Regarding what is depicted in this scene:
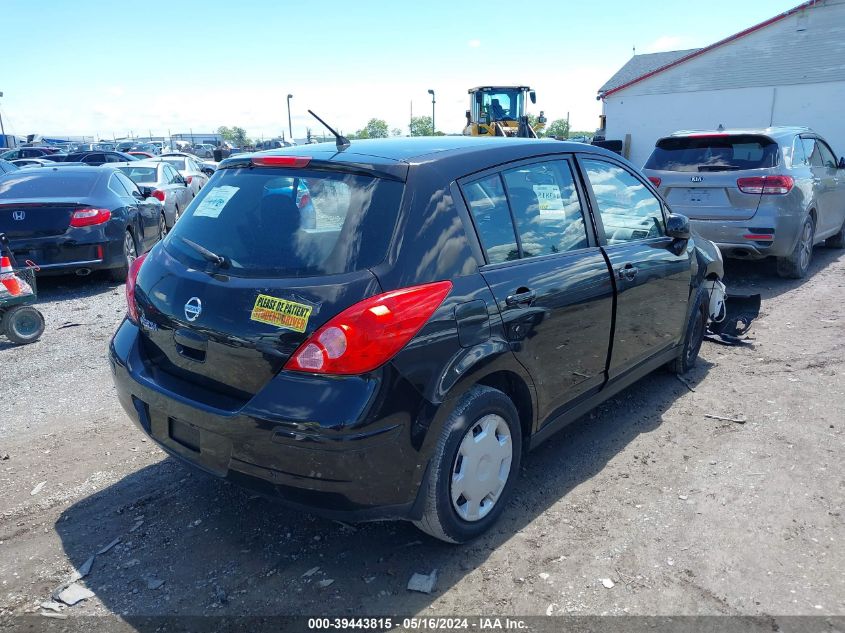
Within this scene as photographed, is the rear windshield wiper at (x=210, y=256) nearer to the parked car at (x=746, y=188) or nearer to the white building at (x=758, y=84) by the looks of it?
the parked car at (x=746, y=188)

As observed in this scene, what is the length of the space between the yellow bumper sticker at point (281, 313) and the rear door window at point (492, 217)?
36.7 inches

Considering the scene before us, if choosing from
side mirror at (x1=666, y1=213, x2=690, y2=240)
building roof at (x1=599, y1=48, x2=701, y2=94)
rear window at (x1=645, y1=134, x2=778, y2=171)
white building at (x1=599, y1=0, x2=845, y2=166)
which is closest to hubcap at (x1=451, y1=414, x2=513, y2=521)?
side mirror at (x1=666, y1=213, x2=690, y2=240)

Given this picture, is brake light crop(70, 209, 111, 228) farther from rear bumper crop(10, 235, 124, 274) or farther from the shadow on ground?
the shadow on ground

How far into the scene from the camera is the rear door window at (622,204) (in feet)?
12.8

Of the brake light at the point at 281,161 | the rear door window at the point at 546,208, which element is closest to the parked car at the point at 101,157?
the brake light at the point at 281,161

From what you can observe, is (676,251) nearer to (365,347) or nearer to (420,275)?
(420,275)

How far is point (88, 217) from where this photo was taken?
7926mm

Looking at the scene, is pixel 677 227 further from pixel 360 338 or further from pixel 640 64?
pixel 640 64

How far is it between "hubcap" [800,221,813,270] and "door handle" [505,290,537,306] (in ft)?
21.8

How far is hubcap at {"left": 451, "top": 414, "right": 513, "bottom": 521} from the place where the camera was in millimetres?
2893

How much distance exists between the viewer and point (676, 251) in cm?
449

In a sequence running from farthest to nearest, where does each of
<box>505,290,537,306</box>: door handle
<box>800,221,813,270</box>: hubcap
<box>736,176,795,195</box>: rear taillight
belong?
<box>800,221,813,270</box>: hubcap < <box>736,176,795,195</box>: rear taillight < <box>505,290,537,306</box>: door handle

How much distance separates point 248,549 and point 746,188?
6.98 metres

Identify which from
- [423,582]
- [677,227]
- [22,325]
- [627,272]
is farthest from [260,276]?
[22,325]
